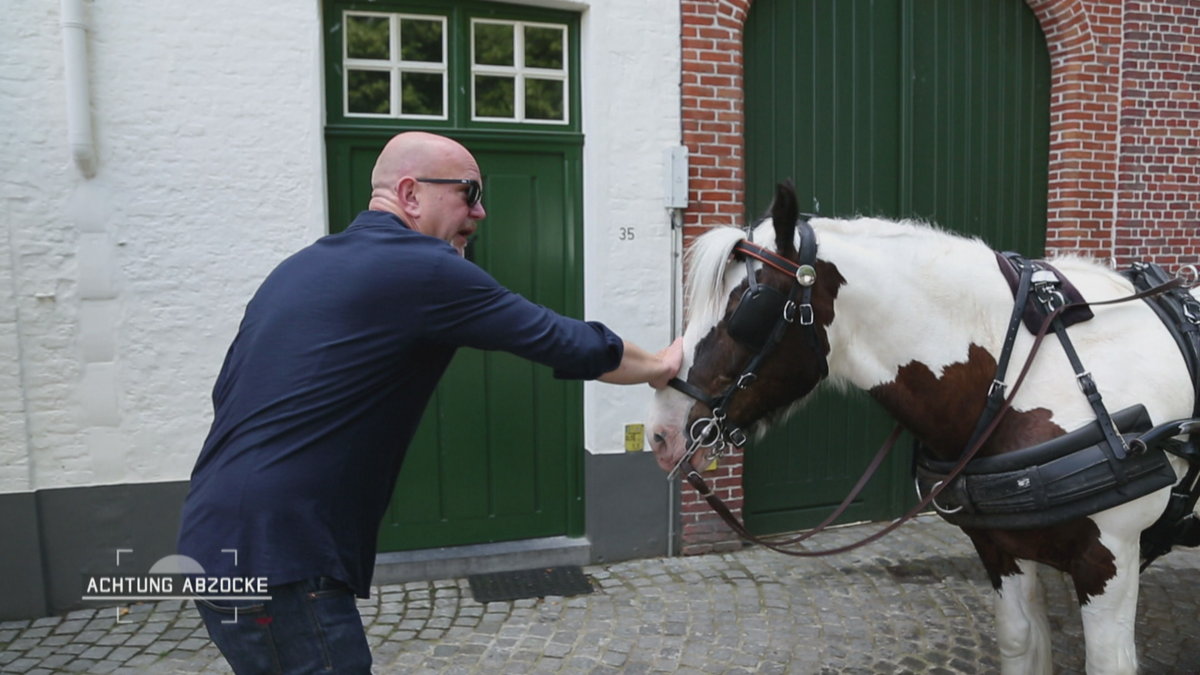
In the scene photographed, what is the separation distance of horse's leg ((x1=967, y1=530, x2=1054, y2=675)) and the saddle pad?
722 mm

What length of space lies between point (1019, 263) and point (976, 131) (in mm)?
4043

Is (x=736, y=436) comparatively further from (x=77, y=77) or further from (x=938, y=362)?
(x=77, y=77)

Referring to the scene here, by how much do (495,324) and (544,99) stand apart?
3.51 meters

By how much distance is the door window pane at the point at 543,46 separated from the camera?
5.06 metres

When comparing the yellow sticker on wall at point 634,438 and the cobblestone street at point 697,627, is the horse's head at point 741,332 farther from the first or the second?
the yellow sticker on wall at point 634,438

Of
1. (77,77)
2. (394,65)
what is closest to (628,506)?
(394,65)

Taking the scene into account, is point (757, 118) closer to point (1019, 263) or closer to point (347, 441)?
point (1019, 263)

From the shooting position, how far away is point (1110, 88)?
6.22m

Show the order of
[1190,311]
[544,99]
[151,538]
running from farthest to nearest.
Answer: [544,99], [151,538], [1190,311]

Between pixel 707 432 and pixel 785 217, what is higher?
pixel 785 217

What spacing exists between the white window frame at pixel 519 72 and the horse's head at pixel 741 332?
301cm

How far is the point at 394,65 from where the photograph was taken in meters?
4.81

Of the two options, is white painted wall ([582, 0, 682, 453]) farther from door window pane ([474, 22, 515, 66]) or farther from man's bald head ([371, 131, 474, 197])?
man's bald head ([371, 131, 474, 197])

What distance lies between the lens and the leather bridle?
225 cm
